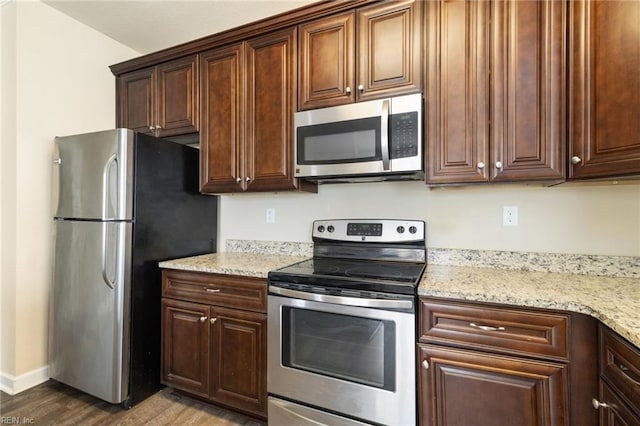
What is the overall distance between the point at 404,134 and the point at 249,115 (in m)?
1.03

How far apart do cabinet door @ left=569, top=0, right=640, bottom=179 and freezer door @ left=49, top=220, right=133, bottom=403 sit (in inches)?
93.8

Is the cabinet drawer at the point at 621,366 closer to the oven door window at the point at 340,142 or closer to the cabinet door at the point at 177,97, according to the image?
the oven door window at the point at 340,142

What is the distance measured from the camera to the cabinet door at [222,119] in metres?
2.06

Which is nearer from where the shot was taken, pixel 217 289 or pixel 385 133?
pixel 385 133

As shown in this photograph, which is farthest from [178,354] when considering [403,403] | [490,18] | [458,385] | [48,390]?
[490,18]

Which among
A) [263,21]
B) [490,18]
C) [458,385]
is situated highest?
[263,21]

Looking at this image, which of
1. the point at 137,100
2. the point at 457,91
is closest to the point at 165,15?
the point at 137,100

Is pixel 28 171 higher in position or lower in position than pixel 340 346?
higher

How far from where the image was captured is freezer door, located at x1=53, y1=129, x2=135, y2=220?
184cm

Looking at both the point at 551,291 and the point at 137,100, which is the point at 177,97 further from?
the point at 551,291

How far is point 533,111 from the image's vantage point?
141cm

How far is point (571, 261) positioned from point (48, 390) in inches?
131

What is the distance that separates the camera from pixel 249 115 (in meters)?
2.02

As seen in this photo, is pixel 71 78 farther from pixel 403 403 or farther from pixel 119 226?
pixel 403 403
